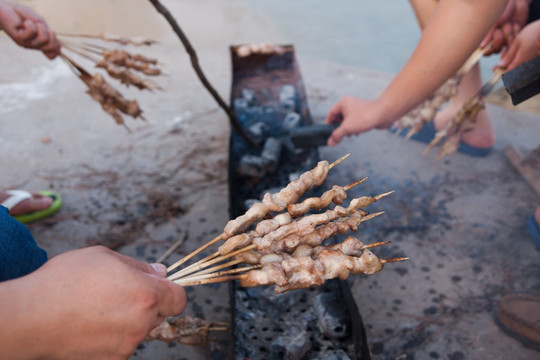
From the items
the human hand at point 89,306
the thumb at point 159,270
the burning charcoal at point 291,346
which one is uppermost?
the human hand at point 89,306

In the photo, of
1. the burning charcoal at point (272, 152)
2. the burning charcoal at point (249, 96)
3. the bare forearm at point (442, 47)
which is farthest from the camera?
the burning charcoal at point (249, 96)

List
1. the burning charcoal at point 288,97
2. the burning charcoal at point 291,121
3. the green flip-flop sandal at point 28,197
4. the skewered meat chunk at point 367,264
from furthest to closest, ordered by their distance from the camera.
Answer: the burning charcoal at point 288,97 → the burning charcoal at point 291,121 → the green flip-flop sandal at point 28,197 → the skewered meat chunk at point 367,264

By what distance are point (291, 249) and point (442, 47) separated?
6.61 ft

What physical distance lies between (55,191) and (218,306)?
2.82m

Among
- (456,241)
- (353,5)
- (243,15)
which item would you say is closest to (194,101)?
(456,241)

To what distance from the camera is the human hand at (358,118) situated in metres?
3.12

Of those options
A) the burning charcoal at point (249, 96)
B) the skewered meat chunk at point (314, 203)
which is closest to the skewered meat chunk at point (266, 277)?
the skewered meat chunk at point (314, 203)

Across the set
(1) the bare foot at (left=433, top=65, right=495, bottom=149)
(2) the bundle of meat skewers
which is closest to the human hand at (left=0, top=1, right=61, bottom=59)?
(2) the bundle of meat skewers

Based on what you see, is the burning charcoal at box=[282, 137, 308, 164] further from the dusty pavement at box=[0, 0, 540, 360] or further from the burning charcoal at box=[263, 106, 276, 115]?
the burning charcoal at box=[263, 106, 276, 115]

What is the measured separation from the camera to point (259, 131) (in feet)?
14.6

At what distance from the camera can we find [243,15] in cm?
1211

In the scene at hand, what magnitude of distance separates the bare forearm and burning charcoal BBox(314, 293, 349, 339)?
5.55ft

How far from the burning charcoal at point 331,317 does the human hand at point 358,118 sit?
1.57 meters

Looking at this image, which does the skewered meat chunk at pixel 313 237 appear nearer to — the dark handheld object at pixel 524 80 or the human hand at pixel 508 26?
the dark handheld object at pixel 524 80
